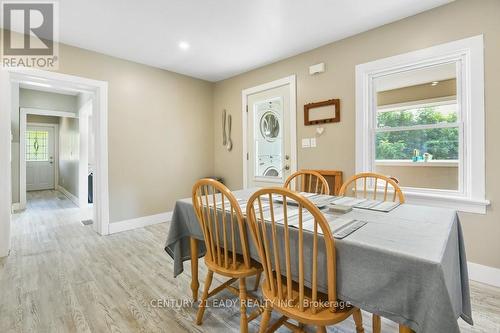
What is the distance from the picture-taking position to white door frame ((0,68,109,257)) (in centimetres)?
266

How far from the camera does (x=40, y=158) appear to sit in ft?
24.0

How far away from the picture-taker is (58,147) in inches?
289

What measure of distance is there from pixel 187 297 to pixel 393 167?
8.88ft

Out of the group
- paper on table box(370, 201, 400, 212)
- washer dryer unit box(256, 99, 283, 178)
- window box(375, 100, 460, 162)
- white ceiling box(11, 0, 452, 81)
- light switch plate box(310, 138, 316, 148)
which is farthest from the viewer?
washer dryer unit box(256, 99, 283, 178)

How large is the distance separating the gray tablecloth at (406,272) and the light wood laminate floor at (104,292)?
2.68 feet

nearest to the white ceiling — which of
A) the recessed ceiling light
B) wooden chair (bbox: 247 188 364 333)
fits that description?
the recessed ceiling light

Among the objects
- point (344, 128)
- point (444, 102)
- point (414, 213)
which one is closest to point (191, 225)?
point (414, 213)

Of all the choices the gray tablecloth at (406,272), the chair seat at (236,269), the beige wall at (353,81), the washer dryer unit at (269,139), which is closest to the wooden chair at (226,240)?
the chair seat at (236,269)

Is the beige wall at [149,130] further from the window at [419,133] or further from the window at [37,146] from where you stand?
the window at [37,146]

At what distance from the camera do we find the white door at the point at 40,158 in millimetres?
7137

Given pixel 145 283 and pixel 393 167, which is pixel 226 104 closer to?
pixel 393 167

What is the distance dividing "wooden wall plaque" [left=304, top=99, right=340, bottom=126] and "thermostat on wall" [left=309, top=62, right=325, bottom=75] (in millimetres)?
393

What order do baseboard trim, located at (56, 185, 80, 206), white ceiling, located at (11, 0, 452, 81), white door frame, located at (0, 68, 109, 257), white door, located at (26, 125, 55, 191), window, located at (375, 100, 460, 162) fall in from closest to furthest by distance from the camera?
1. white ceiling, located at (11, 0, 452, 81)
2. window, located at (375, 100, 460, 162)
3. white door frame, located at (0, 68, 109, 257)
4. baseboard trim, located at (56, 185, 80, 206)
5. white door, located at (26, 125, 55, 191)

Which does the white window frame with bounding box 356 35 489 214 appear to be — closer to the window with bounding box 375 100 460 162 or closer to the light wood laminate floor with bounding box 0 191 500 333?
the window with bounding box 375 100 460 162
